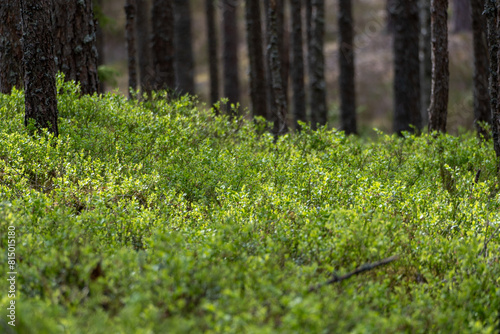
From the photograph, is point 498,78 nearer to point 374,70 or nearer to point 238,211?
point 238,211

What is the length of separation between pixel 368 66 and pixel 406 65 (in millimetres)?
19852

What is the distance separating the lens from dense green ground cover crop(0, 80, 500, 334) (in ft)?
11.9

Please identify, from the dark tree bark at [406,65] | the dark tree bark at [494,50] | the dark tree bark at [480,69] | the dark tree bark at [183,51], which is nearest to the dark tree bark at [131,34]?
the dark tree bark at [406,65]

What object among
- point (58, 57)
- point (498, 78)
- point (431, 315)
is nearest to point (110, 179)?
point (431, 315)

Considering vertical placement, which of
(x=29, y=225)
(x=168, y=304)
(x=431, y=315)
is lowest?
(x=431, y=315)

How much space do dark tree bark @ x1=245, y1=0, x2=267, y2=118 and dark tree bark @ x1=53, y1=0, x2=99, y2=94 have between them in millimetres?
7470

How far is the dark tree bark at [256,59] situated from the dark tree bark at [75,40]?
747 centimetres

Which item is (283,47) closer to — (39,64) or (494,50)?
(494,50)

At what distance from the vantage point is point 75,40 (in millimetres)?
9188

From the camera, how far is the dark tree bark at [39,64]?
702cm

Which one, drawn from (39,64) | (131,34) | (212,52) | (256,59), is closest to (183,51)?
(212,52)

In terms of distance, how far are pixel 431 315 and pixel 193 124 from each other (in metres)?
5.80

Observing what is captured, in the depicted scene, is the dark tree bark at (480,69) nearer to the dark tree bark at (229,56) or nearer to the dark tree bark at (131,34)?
the dark tree bark at (131,34)

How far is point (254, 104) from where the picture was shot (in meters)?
16.4
